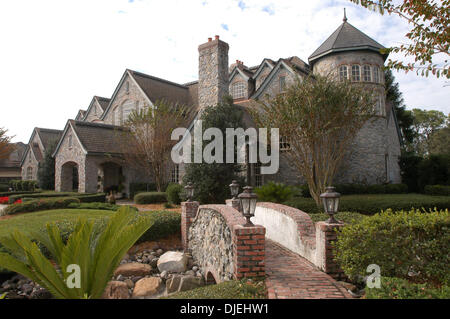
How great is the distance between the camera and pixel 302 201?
12352 mm

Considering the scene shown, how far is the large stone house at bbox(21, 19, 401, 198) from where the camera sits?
1845 centimetres

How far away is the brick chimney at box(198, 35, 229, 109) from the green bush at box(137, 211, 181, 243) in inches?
385

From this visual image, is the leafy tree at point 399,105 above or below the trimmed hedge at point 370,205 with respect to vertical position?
above

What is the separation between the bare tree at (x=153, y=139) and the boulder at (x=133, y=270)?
10917 millimetres

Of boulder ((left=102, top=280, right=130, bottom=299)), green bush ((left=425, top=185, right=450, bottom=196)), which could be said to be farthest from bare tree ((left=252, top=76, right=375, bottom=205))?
green bush ((left=425, top=185, right=450, bottom=196))

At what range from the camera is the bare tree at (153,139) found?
1878cm

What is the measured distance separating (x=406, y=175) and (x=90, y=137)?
22.3m

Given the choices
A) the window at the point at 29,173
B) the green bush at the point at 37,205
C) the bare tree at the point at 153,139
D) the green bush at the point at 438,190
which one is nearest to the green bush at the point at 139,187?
the bare tree at the point at 153,139

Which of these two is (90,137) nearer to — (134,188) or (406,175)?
(134,188)

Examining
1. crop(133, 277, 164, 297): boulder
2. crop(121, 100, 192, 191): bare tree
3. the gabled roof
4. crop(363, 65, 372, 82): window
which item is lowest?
crop(133, 277, 164, 297): boulder

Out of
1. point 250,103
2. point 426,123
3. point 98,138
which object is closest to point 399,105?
point 426,123

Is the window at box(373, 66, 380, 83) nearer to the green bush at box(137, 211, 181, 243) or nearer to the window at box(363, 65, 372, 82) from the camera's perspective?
the window at box(363, 65, 372, 82)

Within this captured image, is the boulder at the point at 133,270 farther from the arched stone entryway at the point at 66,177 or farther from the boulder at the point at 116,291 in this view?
the arched stone entryway at the point at 66,177

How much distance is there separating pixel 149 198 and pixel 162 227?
762 centimetres
